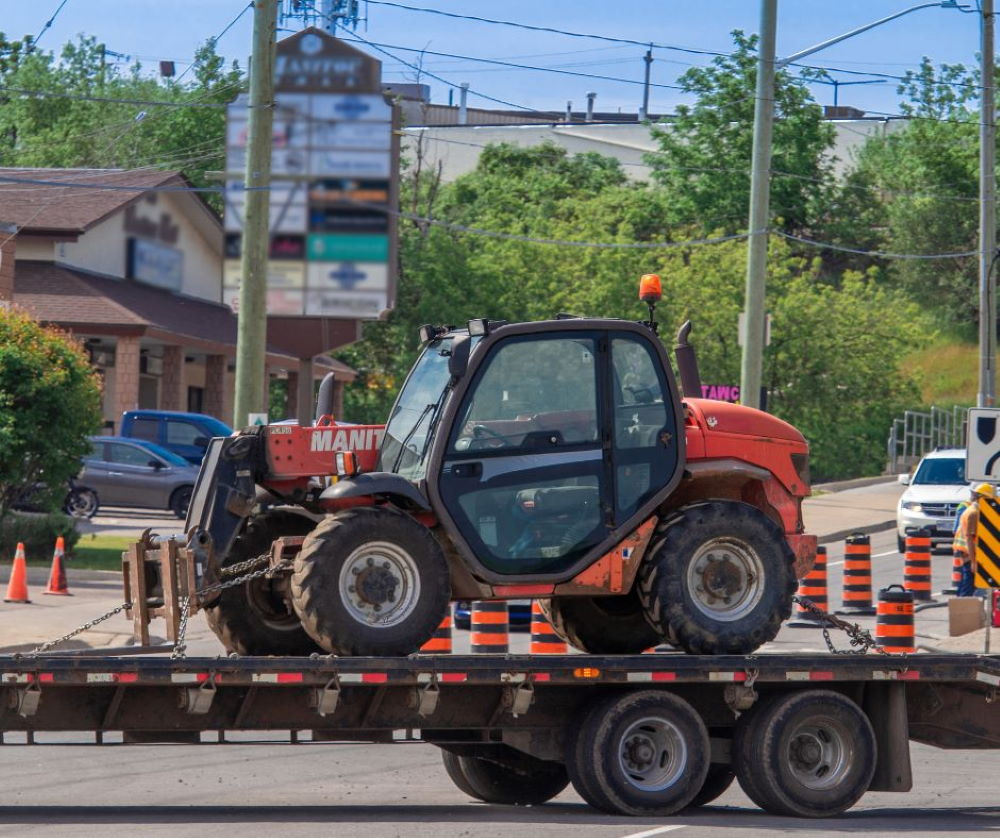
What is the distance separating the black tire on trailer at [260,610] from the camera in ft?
35.5

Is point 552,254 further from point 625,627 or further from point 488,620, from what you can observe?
point 625,627

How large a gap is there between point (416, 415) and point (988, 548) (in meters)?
11.0

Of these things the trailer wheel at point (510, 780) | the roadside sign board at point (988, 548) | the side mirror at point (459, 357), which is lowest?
the trailer wheel at point (510, 780)

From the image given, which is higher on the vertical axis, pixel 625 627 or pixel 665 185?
pixel 665 185

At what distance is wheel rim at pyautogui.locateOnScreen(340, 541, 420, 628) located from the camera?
9883 millimetres

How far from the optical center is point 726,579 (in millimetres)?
10688

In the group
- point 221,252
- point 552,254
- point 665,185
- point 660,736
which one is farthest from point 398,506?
point 665,185

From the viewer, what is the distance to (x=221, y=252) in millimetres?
50500

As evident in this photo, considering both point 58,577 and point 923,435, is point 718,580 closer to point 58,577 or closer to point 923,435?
point 58,577

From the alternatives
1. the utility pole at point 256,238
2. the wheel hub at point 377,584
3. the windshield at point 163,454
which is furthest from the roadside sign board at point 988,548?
the windshield at point 163,454

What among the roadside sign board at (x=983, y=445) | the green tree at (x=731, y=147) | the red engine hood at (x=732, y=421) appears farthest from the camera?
the green tree at (x=731, y=147)

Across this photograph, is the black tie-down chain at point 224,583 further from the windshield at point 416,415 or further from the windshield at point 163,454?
the windshield at point 163,454

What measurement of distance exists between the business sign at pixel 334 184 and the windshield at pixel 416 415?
4795 centimetres

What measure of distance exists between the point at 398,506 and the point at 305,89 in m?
57.0
